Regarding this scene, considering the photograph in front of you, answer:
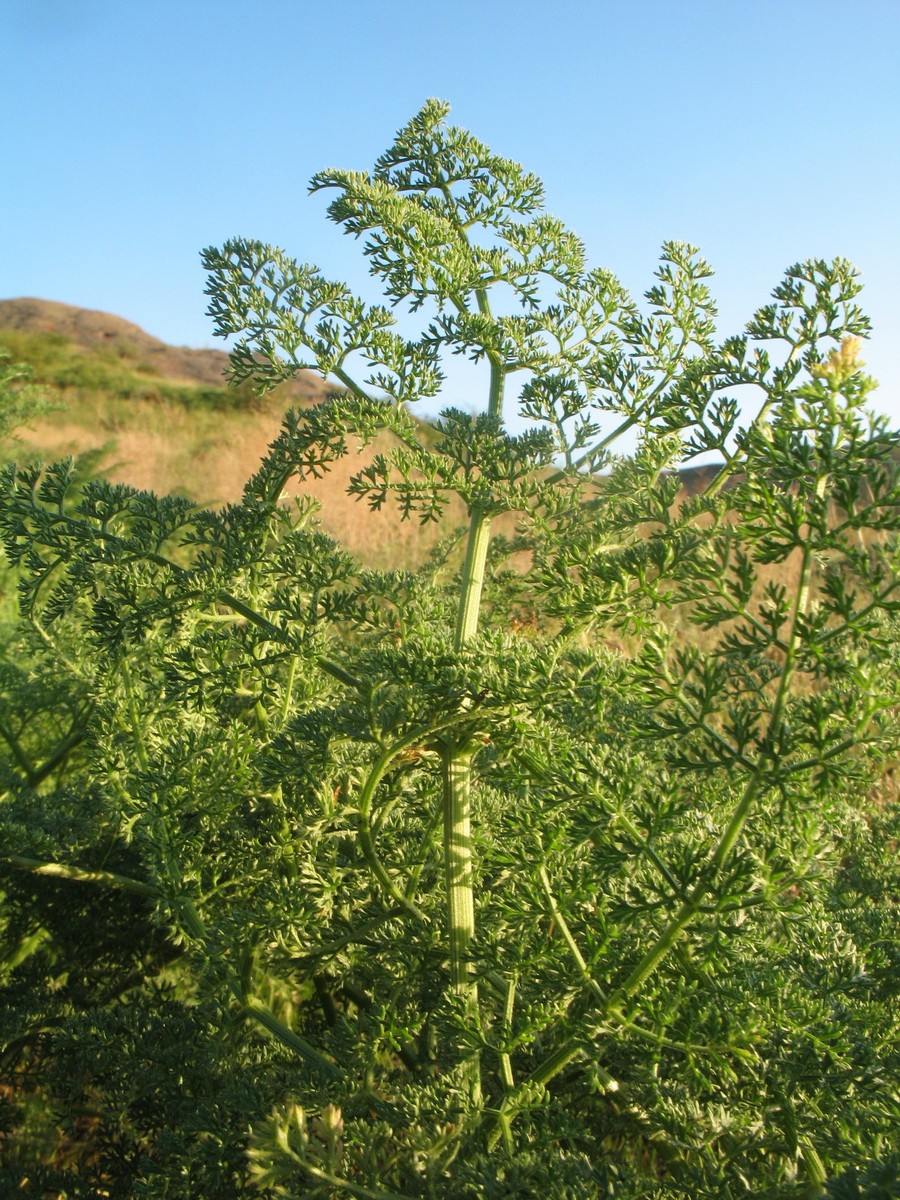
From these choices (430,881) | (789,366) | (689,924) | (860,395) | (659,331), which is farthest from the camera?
(430,881)

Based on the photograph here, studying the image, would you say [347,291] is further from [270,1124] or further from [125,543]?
[270,1124]

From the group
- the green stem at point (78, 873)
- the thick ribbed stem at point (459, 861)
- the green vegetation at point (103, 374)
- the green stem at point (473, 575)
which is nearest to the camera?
the thick ribbed stem at point (459, 861)

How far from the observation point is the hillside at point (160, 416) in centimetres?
793

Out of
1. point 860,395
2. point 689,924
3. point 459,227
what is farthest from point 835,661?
point 459,227

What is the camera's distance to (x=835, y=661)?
103 cm

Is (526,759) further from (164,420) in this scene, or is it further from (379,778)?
(164,420)

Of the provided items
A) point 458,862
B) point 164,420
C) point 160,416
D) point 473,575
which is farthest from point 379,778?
point 160,416

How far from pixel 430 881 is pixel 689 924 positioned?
0.75 m

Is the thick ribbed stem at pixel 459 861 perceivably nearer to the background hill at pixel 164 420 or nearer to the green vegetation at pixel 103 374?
the background hill at pixel 164 420

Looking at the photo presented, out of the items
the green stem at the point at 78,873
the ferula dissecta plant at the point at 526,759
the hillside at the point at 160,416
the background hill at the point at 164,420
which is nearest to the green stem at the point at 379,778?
the ferula dissecta plant at the point at 526,759

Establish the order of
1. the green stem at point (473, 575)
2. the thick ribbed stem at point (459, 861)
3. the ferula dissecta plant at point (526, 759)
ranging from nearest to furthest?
the ferula dissecta plant at point (526, 759)
the thick ribbed stem at point (459, 861)
the green stem at point (473, 575)

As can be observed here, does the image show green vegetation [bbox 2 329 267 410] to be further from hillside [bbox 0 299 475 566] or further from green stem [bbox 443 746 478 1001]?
green stem [bbox 443 746 478 1001]

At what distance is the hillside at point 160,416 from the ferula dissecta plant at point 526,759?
2.32 m

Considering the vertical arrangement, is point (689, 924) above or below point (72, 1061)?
above
